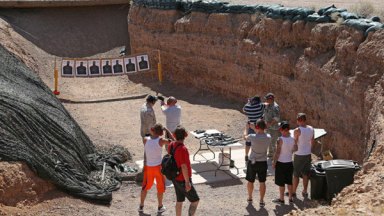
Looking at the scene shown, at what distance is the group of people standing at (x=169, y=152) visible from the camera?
421 inches

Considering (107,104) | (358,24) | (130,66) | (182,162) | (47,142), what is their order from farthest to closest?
(130,66) < (107,104) < (358,24) < (47,142) < (182,162)

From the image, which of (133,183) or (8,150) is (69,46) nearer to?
(133,183)

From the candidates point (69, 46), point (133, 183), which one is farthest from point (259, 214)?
point (69, 46)

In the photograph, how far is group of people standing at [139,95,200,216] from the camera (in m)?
10.7

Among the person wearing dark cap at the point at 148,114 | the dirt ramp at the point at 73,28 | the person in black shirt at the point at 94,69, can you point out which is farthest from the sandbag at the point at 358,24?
the dirt ramp at the point at 73,28

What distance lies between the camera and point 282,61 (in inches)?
727

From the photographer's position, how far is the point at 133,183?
552 inches

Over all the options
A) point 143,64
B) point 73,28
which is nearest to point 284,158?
point 143,64

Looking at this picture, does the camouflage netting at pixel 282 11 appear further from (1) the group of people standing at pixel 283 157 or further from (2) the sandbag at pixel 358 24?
(1) the group of people standing at pixel 283 157

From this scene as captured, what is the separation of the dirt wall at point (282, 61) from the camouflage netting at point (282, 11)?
0.17 metres

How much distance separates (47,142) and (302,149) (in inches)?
186

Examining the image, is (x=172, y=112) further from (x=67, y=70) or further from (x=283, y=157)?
(x=67, y=70)

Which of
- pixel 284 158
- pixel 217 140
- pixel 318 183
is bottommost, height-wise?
pixel 318 183

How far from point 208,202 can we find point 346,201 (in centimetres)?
473
